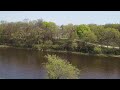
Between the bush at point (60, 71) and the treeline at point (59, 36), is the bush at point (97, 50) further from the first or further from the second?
the bush at point (60, 71)

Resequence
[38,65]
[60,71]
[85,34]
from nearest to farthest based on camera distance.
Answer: [60,71] < [38,65] < [85,34]

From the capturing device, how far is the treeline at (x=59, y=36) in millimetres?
11281

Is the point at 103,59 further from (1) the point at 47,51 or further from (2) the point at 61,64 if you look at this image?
(2) the point at 61,64

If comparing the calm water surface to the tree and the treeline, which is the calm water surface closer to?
the treeline

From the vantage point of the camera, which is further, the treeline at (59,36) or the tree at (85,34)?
the tree at (85,34)

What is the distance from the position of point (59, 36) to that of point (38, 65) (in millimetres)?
2969

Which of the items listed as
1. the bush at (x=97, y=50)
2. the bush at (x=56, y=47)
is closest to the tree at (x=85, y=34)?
the bush at (x=97, y=50)

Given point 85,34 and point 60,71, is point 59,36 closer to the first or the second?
point 85,34

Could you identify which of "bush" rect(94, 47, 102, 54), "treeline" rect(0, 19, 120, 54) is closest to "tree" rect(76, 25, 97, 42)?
"treeline" rect(0, 19, 120, 54)

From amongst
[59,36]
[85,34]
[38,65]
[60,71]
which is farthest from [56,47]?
[60,71]

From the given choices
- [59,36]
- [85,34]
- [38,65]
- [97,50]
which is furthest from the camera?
[85,34]

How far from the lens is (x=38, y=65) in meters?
9.05

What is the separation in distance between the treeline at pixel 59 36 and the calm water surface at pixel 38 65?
581 millimetres

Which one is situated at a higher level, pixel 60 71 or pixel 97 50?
pixel 97 50
